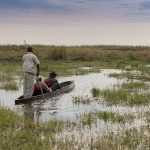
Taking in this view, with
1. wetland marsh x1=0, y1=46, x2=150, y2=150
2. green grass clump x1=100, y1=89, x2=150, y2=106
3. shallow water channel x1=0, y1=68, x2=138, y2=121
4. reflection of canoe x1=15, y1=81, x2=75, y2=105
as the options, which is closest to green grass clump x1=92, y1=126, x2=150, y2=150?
wetland marsh x1=0, y1=46, x2=150, y2=150

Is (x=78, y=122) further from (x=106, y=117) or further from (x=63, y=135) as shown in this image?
(x=63, y=135)

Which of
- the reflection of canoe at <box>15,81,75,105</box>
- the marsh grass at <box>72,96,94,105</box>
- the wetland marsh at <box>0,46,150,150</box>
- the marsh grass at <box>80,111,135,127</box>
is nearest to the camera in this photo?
the wetland marsh at <box>0,46,150,150</box>

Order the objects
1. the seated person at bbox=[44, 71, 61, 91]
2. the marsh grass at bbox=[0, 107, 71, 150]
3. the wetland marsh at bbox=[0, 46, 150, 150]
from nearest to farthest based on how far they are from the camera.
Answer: the marsh grass at bbox=[0, 107, 71, 150] < the wetland marsh at bbox=[0, 46, 150, 150] < the seated person at bbox=[44, 71, 61, 91]

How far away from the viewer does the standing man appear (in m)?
16.9

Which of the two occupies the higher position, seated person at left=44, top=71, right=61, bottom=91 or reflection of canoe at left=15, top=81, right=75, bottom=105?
seated person at left=44, top=71, right=61, bottom=91

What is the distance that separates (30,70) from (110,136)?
770 centimetres

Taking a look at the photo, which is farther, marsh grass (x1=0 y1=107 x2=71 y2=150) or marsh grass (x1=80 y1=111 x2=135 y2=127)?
marsh grass (x1=80 y1=111 x2=135 y2=127)

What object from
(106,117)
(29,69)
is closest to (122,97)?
(29,69)

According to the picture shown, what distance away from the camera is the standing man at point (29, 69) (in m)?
16.9

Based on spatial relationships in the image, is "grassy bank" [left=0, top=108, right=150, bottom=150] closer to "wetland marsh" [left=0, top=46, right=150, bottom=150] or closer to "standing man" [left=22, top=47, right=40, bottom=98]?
"wetland marsh" [left=0, top=46, right=150, bottom=150]

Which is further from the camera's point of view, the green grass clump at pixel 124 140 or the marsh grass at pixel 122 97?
the marsh grass at pixel 122 97

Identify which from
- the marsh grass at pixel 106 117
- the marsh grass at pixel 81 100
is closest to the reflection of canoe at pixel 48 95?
the marsh grass at pixel 81 100

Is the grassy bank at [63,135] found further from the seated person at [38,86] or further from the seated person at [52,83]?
the seated person at [52,83]

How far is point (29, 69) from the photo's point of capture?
670 inches
